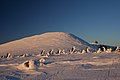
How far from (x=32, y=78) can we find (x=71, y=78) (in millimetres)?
1813

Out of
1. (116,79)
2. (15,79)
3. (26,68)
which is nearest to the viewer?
(116,79)

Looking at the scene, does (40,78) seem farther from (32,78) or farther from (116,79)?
(116,79)

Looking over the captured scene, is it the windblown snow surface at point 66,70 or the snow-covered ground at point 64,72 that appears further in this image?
the windblown snow surface at point 66,70

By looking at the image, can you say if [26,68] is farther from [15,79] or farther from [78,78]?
[78,78]

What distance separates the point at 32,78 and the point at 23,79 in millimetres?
425

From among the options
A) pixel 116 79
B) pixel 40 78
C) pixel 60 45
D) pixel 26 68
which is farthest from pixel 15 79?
pixel 60 45

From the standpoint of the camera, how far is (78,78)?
38.2 ft

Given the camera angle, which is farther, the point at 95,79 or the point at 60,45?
the point at 60,45

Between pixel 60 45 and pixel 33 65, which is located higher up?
pixel 60 45

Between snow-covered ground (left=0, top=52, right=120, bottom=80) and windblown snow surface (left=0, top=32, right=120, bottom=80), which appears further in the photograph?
windblown snow surface (left=0, top=32, right=120, bottom=80)

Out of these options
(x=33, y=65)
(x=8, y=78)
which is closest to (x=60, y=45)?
(x=33, y=65)

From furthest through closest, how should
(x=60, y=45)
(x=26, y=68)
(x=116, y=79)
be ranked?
(x=60, y=45) < (x=26, y=68) < (x=116, y=79)

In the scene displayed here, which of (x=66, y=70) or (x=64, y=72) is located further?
(x=66, y=70)

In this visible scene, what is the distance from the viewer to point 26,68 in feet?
49.9
